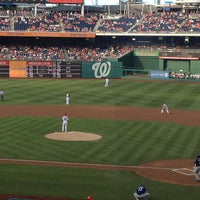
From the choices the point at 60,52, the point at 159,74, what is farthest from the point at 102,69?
the point at 60,52

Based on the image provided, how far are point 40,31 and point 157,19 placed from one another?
67.9 feet

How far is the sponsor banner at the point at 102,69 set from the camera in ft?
225

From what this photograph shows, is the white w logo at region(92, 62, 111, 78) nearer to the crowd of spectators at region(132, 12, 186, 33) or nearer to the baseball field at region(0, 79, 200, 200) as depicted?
the crowd of spectators at region(132, 12, 186, 33)

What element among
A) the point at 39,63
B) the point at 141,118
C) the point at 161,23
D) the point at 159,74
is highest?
the point at 161,23


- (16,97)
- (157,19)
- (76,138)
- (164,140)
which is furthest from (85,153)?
(157,19)

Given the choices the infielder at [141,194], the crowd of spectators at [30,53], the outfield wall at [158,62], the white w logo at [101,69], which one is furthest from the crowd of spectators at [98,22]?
the infielder at [141,194]

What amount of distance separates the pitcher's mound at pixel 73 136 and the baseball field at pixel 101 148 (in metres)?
0.53

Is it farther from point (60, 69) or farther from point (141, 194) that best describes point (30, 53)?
point (141, 194)

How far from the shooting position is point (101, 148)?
2658 cm

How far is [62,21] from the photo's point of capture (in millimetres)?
80750

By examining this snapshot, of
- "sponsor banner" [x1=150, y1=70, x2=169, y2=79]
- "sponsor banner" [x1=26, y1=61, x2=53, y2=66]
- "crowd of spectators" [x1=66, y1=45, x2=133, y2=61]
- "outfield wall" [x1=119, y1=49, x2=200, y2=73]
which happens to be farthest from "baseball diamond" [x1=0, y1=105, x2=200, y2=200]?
"crowd of spectators" [x1=66, y1=45, x2=133, y2=61]

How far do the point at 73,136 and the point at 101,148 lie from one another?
3.74m

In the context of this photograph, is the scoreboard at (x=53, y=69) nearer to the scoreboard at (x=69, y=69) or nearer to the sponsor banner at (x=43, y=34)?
the scoreboard at (x=69, y=69)

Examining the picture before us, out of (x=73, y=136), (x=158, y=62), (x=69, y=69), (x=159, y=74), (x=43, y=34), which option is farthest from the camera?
(x=158, y=62)
